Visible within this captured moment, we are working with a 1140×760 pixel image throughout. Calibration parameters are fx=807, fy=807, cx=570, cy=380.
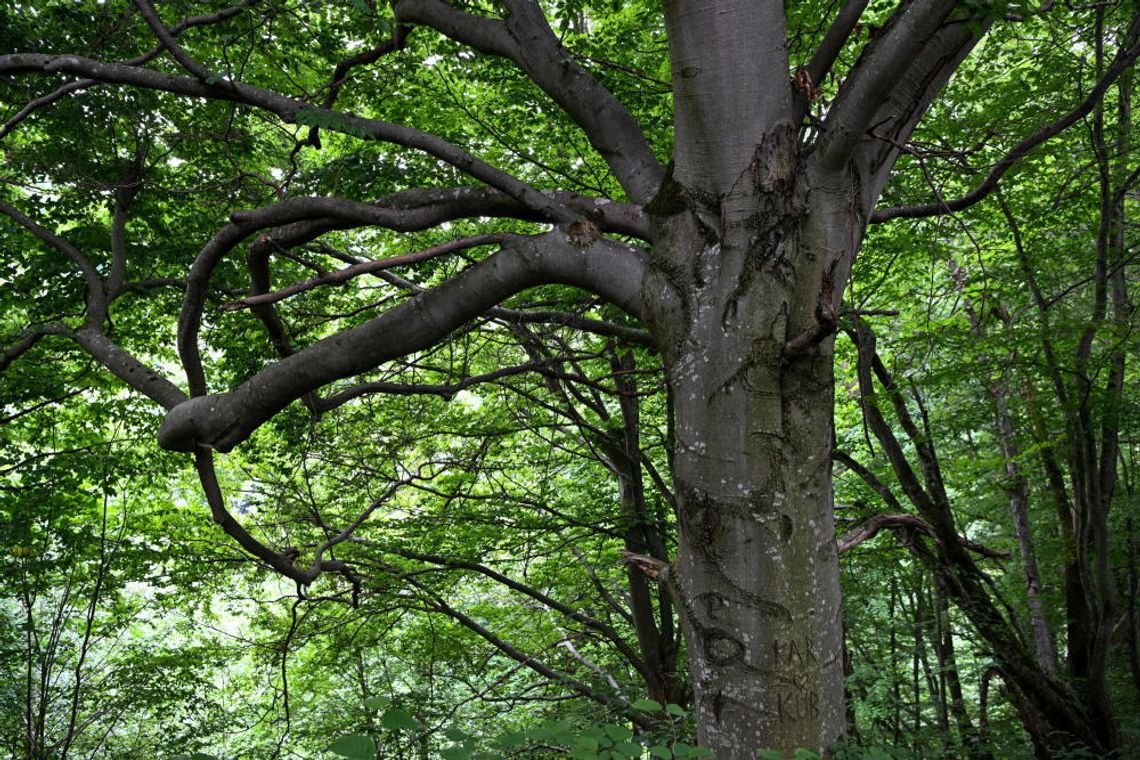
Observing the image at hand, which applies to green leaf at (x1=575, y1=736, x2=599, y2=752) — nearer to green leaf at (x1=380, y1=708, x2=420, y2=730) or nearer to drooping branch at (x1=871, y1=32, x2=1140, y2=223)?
green leaf at (x1=380, y1=708, x2=420, y2=730)

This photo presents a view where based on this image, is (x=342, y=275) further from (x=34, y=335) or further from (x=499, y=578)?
(x=499, y=578)

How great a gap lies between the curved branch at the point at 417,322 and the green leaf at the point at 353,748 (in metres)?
1.54

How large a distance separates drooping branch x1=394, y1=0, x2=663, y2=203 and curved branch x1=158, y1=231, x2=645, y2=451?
1.13ft

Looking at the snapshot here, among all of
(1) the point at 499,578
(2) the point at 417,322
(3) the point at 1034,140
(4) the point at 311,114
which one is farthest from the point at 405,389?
(1) the point at 499,578

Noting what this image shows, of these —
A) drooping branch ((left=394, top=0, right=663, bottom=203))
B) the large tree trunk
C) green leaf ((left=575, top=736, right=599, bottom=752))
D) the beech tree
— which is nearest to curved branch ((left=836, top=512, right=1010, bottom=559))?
the beech tree

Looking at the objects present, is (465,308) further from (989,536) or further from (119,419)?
(989,536)

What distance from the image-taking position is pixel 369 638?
28.6 feet

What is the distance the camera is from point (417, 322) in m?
2.91

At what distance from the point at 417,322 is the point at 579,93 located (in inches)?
41.7

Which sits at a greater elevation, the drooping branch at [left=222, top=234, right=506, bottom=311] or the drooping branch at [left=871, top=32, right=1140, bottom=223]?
the drooping branch at [left=871, top=32, right=1140, bottom=223]

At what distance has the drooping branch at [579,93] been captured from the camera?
2.99 m

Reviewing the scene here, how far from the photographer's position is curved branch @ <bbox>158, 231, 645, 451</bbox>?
9.25ft

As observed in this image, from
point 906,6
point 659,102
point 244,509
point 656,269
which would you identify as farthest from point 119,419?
point 906,6

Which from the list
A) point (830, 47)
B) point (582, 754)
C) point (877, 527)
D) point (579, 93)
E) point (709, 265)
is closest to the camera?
point (582, 754)
